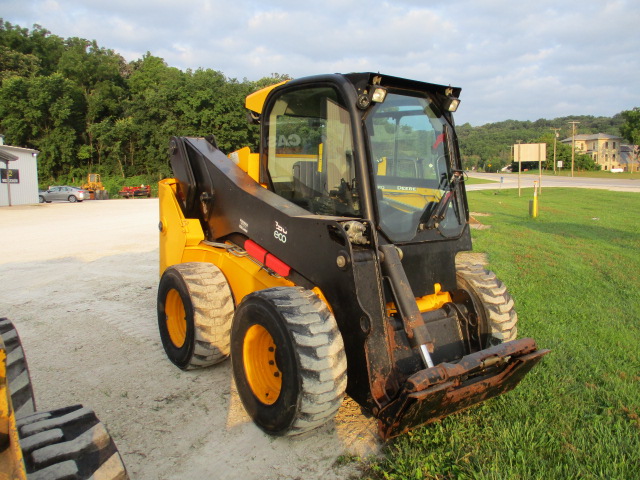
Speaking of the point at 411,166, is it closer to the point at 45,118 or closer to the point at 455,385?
the point at 455,385

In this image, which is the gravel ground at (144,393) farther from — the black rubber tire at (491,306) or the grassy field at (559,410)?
the black rubber tire at (491,306)

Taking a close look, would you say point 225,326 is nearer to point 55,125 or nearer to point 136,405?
point 136,405

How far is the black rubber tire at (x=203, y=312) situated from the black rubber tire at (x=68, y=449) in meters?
2.04

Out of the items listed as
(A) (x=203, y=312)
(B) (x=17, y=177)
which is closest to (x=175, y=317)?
(A) (x=203, y=312)

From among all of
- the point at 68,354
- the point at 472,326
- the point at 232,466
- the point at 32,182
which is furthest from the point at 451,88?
the point at 32,182

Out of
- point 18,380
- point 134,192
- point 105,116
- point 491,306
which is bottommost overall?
→ point 18,380

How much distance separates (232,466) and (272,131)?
104 inches

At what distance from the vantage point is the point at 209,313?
3.98 m

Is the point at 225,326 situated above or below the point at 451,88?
below

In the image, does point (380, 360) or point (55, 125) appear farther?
point (55, 125)

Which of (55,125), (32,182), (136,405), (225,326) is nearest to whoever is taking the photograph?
(136,405)

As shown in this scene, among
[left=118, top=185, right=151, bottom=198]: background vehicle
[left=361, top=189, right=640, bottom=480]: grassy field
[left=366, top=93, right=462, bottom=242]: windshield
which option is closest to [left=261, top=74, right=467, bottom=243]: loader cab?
[left=366, top=93, right=462, bottom=242]: windshield

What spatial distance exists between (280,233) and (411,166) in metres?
1.10

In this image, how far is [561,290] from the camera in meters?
6.78
